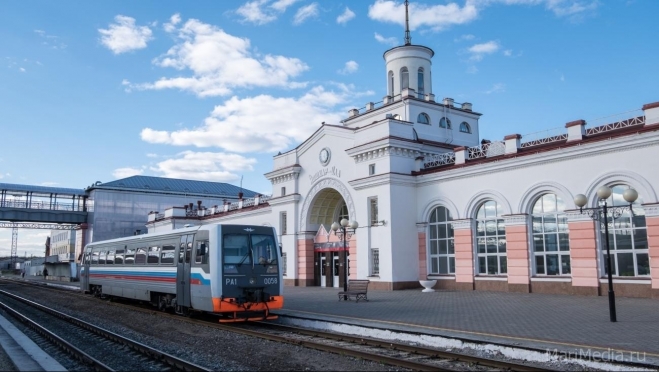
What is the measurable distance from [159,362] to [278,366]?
2.50 metres

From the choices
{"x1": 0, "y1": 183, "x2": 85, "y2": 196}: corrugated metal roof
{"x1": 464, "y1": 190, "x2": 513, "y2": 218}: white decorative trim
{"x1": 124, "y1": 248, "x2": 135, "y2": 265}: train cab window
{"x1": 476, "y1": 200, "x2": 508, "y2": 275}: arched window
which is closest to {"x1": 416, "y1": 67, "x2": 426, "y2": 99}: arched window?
{"x1": 464, "y1": 190, "x2": 513, "y2": 218}: white decorative trim

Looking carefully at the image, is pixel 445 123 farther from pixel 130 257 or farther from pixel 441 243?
pixel 130 257

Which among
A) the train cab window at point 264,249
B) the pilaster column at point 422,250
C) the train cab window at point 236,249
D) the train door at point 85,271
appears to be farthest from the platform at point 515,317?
the train door at point 85,271

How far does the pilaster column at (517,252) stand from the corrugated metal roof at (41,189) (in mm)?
52550

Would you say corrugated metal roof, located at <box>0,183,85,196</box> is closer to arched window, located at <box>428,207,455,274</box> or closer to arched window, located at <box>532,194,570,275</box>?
arched window, located at <box>428,207,455,274</box>

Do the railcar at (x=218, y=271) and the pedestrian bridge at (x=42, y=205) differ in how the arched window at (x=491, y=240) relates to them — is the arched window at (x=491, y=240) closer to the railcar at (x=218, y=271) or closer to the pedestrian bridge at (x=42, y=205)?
the railcar at (x=218, y=271)

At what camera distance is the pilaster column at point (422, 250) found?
2830cm

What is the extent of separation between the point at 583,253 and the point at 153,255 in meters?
16.3

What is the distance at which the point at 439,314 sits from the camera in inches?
643

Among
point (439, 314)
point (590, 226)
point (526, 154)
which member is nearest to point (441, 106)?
point (526, 154)

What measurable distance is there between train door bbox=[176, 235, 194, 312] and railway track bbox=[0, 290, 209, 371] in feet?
8.67

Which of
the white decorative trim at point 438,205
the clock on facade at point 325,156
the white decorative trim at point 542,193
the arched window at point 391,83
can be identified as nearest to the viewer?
the white decorative trim at point 542,193

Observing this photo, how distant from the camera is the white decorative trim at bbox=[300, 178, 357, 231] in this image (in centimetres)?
3083

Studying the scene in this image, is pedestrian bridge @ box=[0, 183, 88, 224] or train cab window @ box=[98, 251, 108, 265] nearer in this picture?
train cab window @ box=[98, 251, 108, 265]
